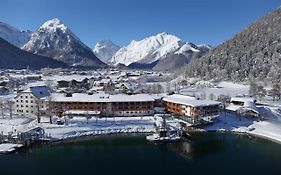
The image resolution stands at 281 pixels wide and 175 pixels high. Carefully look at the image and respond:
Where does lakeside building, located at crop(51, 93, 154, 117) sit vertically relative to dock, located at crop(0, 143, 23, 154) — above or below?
above

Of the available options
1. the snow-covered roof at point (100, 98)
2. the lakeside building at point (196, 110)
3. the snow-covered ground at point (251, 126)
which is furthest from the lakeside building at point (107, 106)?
the snow-covered ground at point (251, 126)

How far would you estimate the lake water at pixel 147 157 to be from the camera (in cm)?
3959

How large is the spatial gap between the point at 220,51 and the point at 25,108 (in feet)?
367

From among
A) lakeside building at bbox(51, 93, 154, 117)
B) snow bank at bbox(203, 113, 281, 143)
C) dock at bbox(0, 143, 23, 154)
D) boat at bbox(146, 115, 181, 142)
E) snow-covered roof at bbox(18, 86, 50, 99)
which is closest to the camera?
dock at bbox(0, 143, 23, 154)

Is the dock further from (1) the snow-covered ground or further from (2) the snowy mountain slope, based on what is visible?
(2) the snowy mountain slope

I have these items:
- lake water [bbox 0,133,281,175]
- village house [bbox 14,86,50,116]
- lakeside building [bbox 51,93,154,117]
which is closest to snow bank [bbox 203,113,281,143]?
lake water [bbox 0,133,281,175]

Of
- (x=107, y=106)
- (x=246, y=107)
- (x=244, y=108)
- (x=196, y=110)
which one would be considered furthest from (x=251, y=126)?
(x=107, y=106)

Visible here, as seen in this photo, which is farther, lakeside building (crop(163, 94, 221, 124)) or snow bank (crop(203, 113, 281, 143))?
lakeside building (crop(163, 94, 221, 124))

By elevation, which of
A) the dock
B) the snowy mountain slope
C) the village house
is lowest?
the dock

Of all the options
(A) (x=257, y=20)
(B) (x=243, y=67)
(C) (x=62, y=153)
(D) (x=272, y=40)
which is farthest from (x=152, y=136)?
(A) (x=257, y=20)

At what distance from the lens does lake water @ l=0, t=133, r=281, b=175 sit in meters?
39.6

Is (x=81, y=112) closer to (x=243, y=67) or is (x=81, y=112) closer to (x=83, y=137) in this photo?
(x=83, y=137)

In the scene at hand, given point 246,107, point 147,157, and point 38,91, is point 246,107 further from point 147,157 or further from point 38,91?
point 38,91

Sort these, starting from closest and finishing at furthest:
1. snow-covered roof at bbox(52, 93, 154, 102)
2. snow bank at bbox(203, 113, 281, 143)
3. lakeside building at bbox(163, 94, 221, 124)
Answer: snow bank at bbox(203, 113, 281, 143) < lakeside building at bbox(163, 94, 221, 124) < snow-covered roof at bbox(52, 93, 154, 102)
